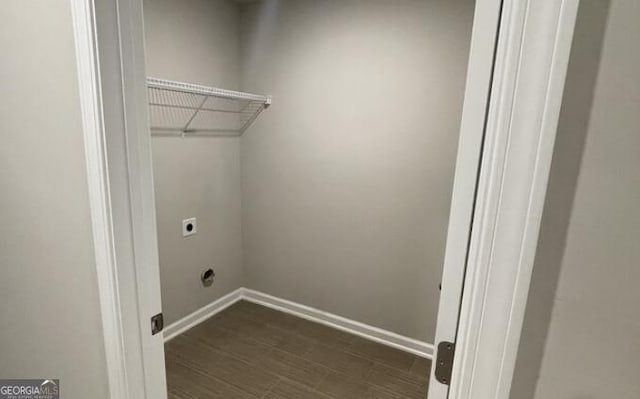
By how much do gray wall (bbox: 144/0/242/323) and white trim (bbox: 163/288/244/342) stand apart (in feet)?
0.15

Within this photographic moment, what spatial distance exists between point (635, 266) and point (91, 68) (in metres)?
1.06

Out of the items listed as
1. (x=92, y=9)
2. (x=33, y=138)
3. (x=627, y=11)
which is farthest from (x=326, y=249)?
(x=627, y=11)

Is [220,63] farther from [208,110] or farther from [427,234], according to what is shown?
[427,234]

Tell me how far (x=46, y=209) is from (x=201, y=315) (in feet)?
6.26

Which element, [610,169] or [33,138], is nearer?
[610,169]

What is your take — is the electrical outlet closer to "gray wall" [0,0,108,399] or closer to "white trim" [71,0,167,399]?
"gray wall" [0,0,108,399]

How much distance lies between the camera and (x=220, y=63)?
8.27 feet

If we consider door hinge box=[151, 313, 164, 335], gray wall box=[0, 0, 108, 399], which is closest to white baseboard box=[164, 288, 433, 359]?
gray wall box=[0, 0, 108, 399]

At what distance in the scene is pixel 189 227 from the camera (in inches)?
97.2

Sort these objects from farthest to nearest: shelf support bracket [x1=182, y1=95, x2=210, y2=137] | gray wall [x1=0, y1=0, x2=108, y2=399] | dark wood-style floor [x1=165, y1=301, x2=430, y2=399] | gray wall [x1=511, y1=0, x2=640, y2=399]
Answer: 1. shelf support bracket [x1=182, y1=95, x2=210, y2=137]
2. dark wood-style floor [x1=165, y1=301, x2=430, y2=399]
3. gray wall [x1=0, y1=0, x2=108, y2=399]
4. gray wall [x1=511, y1=0, x2=640, y2=399]

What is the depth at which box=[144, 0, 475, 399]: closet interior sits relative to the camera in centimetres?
205

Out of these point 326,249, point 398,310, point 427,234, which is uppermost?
point 427,234

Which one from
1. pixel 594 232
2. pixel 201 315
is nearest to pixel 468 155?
pixel 594 232

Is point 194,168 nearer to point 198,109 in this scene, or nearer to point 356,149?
point 198,109
